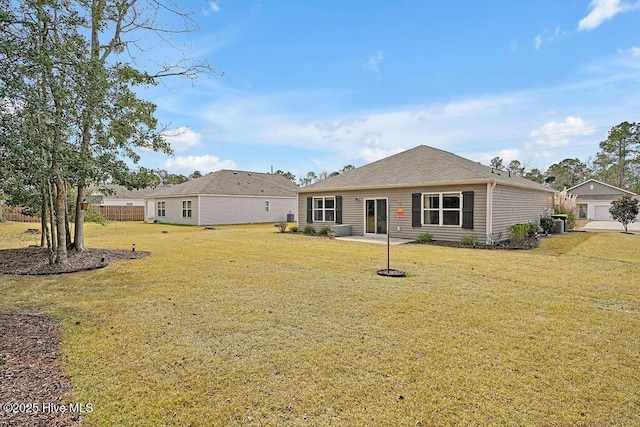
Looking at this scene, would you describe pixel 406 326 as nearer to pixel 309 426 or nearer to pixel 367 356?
pixel 367 356

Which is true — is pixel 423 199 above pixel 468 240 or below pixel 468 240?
above

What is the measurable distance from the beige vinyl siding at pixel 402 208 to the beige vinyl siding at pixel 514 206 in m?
0.61

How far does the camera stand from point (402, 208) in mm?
14266

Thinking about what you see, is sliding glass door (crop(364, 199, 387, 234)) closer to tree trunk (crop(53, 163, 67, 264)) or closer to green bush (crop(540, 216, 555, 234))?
green bush (crop(540, 216, 555, 234))

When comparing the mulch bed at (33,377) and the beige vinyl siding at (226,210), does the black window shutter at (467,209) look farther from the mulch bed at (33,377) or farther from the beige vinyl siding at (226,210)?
the beige vinyl siding at (226,210)

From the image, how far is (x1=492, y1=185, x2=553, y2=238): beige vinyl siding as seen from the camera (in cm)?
1276

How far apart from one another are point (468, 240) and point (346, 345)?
9871 millimetres

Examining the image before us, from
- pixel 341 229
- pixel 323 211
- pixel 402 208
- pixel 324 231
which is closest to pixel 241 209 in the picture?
pixel 323 211

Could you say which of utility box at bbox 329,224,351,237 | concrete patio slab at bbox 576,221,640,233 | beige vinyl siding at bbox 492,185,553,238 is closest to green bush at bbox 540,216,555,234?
beige vinyl siding at bbox 492,185,553,238

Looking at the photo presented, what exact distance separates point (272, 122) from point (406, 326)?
695 inches

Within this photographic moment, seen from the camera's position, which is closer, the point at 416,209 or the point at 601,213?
the point at 416,209

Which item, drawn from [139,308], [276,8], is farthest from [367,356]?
[276,8]

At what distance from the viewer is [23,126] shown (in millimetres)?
5328

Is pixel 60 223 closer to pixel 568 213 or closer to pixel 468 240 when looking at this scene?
pixel 468 240
